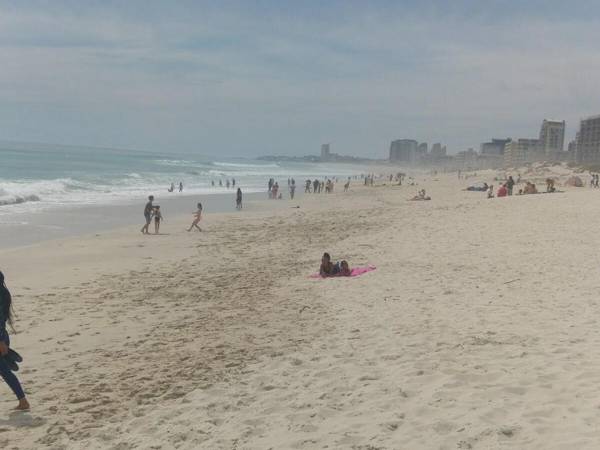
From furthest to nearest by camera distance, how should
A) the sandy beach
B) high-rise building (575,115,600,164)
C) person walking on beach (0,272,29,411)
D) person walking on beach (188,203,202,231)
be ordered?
high-rise building (575,115,600,164) → person walking on beach (188,203,202,231) → person walking on beach (0,272,29,411) → the sandy beach

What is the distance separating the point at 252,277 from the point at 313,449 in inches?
316

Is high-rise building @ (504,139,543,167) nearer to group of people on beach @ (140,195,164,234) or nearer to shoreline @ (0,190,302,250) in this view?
shoreline @ (0,190,302,250)

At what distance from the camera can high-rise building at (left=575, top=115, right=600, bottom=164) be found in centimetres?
9512

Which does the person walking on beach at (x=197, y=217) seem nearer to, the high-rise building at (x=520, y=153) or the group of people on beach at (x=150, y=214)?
the group of people on beach at (x=150, y=214)

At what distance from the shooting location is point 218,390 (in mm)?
5758

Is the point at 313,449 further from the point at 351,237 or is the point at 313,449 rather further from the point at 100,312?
the point at 351,237

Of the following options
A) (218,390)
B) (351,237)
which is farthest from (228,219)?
(218,390)

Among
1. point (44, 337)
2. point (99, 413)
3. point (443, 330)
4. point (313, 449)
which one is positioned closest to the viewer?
point (313, 449)

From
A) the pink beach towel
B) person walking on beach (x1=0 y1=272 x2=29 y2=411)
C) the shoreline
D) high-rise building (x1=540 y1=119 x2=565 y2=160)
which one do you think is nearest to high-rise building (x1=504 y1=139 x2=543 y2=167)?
high-rise building (x1=540 y1=119 x2=565 y2=160)

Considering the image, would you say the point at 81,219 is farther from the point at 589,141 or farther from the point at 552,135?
the point at 552,135

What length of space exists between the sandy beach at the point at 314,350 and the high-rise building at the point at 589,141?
92.5 metres

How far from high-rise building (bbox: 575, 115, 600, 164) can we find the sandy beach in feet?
304

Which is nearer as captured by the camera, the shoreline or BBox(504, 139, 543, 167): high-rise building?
the shoreline

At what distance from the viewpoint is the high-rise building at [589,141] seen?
95.1 meters
